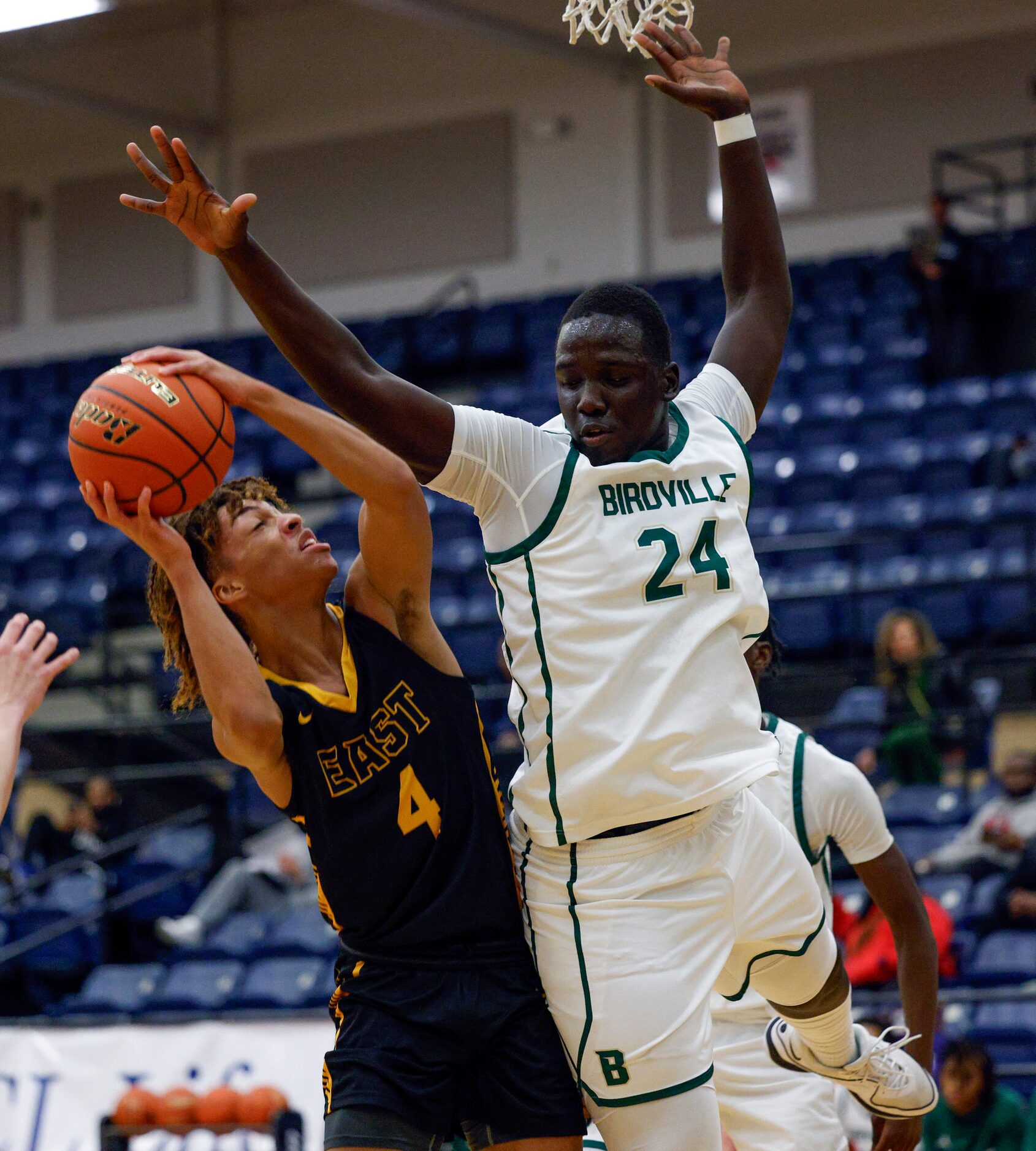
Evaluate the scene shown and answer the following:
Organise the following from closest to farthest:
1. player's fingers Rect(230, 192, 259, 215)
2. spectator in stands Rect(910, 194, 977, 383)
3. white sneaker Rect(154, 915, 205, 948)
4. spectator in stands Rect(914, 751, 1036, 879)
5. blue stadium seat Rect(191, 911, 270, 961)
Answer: player's fingers Rect(230, 192, 259, 215) → spectator in stands Rect(914, 751, 1036, 879) → blue stadium seat Rect(191, 911, 270, 961) → white sneaker Rect(154, 915, 205, 948) → spectator in stands Rect(910, 194, 977, 383)

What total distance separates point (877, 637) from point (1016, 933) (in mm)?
2211

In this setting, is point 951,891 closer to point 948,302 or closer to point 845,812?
point 845,812

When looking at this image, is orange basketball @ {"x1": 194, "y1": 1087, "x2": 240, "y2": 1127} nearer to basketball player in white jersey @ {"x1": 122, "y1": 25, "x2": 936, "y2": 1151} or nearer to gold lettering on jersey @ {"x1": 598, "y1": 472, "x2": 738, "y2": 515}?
basketball player in white jersey @ {"x1": 122, "y1": 25, "x2": 936, "y2": 1151}

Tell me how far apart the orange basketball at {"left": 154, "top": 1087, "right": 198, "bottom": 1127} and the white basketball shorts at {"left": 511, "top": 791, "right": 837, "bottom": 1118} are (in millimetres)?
3962

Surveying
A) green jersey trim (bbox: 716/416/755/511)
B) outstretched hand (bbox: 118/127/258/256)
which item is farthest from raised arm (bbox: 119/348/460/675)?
green jersey trim (bbox: 716/416/755/511)

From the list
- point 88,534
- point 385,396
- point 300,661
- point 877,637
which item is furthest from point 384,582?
point 88,534

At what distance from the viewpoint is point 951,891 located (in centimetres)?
806

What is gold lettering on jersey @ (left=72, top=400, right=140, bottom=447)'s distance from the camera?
345 centimetres

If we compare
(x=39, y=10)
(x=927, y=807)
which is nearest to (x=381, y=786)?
(x=927, y=807)

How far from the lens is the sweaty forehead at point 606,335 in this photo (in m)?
3.55

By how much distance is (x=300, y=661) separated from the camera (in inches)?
148


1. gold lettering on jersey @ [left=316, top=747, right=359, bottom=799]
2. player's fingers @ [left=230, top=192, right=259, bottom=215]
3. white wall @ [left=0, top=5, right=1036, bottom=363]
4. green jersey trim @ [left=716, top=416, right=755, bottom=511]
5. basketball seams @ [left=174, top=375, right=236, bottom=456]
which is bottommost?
gold lettering on jersey @ [left=316, top=747, right=359, bottom=799]

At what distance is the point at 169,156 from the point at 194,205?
10 cm

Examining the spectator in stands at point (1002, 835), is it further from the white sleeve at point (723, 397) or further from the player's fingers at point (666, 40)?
the player's fingers at point (666, 40)
